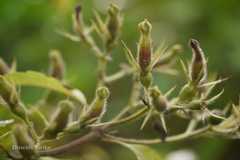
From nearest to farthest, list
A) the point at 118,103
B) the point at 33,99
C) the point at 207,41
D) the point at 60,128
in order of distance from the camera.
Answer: the point at 60,128 < the point at 33,99 < the point at 118,103 < the point at 207,41

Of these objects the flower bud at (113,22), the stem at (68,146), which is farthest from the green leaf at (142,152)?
the flower bud at (113,22)

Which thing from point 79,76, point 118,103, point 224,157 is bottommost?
point 224,157

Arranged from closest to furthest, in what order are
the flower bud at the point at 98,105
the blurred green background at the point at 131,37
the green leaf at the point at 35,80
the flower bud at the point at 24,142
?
the flower bud at the point at 24,142
the flower bud at the point at 98,105
the green leaf at the point at 35,80
the blurred green background at the point at 131,37

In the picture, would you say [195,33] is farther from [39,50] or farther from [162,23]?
[39,50]

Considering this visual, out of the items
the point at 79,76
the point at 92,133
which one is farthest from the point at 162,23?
the point at 92,133

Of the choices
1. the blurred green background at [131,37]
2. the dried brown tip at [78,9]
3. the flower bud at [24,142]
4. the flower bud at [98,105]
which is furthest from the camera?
the blurred green background at [131,37]

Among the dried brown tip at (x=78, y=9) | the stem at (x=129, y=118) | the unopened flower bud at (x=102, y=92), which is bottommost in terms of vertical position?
the stem at (x=129, y=118)

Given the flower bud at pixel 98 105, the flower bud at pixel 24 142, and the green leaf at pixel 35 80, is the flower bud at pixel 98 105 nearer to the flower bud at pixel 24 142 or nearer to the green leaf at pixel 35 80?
the flower bud at pixel 24 142
